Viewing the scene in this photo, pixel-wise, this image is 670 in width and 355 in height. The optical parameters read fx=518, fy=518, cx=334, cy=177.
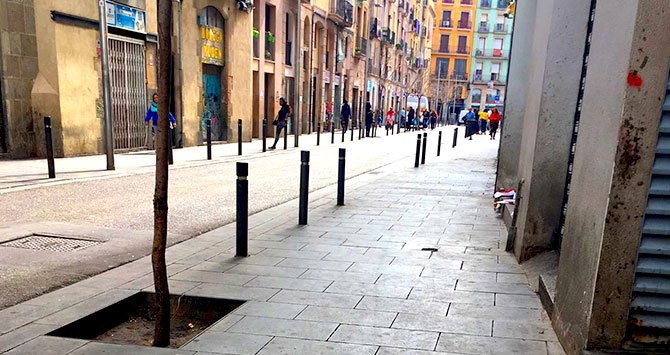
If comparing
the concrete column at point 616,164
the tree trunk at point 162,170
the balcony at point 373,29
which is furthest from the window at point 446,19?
the tree trunk at point 162,170

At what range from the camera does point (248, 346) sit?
3332 mm

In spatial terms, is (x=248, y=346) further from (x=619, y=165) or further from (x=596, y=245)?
(x=619, y=165)

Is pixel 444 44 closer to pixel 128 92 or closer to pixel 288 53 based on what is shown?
pixel 288 53

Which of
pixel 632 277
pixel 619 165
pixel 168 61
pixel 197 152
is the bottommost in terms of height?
pixel 197 152

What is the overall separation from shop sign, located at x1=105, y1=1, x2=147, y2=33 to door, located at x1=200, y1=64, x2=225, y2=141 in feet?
12.9

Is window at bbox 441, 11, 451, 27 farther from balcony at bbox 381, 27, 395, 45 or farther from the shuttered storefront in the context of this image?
the shuttered storefront

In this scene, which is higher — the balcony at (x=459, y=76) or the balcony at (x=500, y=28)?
the balcony at (x=500, y=28)

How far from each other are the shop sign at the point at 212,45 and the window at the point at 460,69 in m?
62.9

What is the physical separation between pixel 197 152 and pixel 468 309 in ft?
46.2

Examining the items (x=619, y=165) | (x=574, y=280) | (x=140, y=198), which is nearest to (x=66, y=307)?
(x=574, y=280)

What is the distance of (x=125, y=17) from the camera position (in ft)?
50.5

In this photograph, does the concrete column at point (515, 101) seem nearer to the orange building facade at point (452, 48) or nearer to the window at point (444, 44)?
the orange building facade at point (452, 48)

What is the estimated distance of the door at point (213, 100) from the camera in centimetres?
2006

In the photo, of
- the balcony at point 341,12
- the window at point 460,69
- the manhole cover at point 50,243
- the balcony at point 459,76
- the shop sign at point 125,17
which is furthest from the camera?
the window at point 460,69
